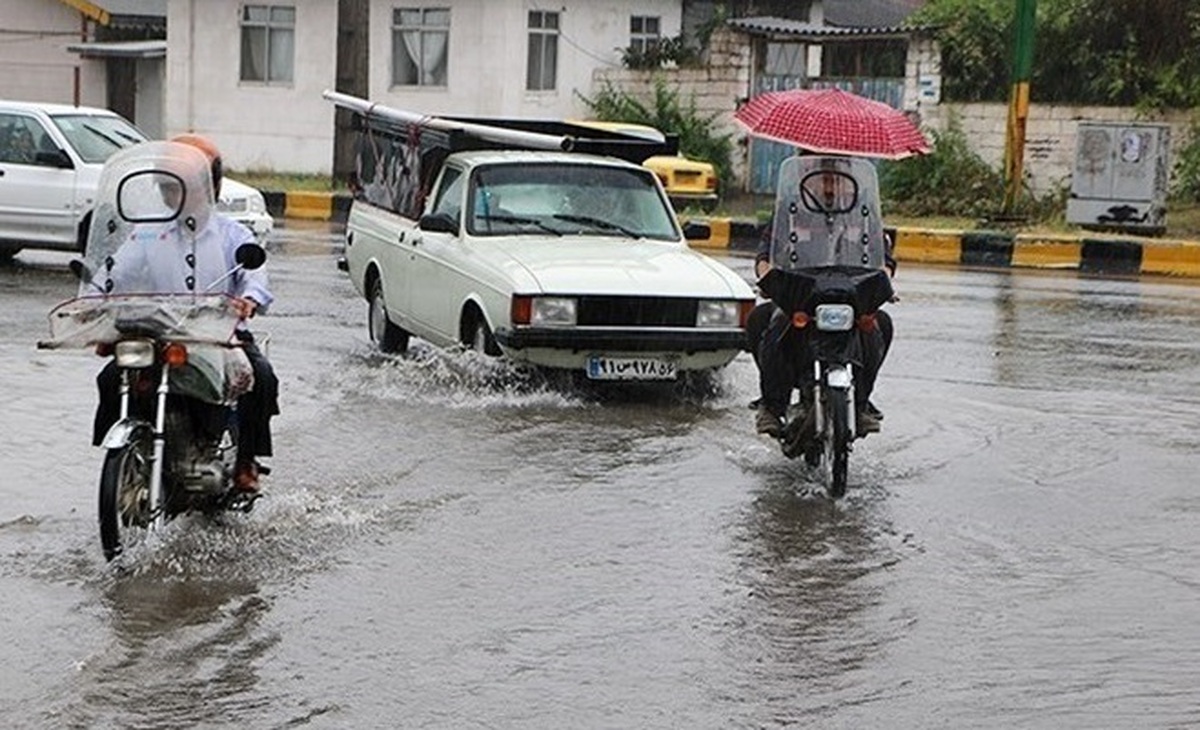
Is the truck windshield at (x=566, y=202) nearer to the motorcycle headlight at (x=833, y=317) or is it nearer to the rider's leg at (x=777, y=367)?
the rider's leg at (x=777, y=367)

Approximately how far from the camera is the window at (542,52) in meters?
35.3

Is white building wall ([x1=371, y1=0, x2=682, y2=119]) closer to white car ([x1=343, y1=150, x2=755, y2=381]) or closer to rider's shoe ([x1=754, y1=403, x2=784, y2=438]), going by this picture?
white car ([x1=343, y1=150, x2=755, y2=381])

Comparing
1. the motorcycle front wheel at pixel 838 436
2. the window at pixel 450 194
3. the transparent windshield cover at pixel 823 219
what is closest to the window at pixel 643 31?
the window at pixel 450 194

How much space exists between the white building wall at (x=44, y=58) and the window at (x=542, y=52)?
997cm

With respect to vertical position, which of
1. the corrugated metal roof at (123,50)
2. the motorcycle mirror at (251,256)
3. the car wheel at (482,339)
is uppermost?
the corrugated metal roof at (123,50)

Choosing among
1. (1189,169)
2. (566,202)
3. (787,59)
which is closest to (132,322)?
(566,202)

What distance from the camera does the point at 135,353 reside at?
7.69m

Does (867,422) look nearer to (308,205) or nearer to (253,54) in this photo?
(308,205)

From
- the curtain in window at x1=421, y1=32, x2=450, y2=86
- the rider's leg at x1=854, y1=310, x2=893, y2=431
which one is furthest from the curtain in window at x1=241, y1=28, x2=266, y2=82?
the rider's leg at x1=854, y1=310, x2=893, y2=431

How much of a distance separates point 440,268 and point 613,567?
Result: 5.36 m

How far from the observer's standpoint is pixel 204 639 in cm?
690

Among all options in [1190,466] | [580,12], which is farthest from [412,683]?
[580,12]

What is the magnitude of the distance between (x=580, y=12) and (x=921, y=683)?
98.1 feet

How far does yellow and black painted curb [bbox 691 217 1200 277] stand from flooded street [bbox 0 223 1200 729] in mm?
9822
